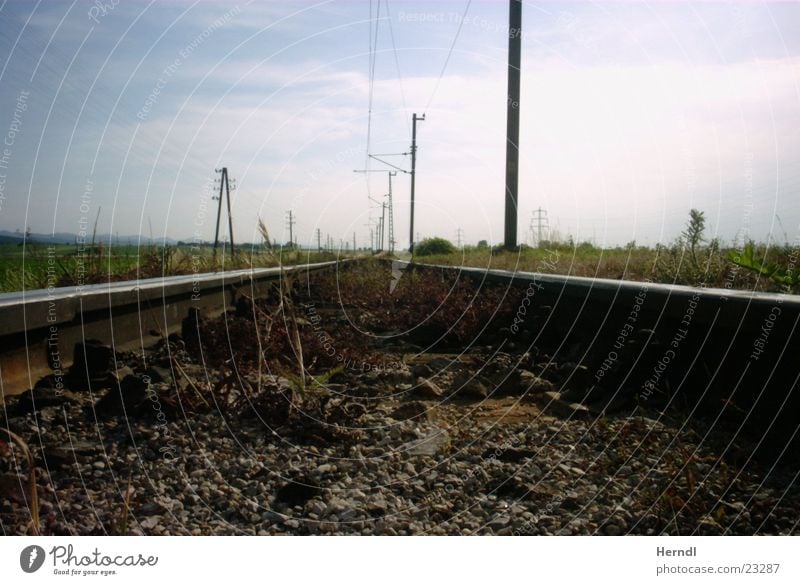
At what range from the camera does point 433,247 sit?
1271 inches

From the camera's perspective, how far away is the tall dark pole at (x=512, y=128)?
1316cm

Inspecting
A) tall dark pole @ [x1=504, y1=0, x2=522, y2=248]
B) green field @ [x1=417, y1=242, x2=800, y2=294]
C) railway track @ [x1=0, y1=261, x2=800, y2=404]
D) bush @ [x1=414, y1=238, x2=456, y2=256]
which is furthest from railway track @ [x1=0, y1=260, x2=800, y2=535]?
bush @ [x1=414, y1=238, x2=456, y2=256]

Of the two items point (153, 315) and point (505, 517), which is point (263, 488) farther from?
point (153, 315)

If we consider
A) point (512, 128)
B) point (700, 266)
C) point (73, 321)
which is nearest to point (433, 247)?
→ point (512, 128)

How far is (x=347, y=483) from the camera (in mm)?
2352

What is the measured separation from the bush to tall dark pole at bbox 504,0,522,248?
51.2 feet

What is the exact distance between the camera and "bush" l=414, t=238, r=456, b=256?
101 feet

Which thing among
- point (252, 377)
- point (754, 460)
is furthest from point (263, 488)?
point (754, 460)

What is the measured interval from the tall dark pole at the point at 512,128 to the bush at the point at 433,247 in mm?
15597

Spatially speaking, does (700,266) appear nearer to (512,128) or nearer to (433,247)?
(512,128)

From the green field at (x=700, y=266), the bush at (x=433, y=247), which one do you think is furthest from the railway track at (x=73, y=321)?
the bush at (x=433, y=247)

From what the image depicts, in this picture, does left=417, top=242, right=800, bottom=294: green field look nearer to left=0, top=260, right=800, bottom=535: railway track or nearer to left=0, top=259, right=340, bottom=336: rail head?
left=0, top=260, right=800, bottom=535: railway track

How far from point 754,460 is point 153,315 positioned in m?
3.87

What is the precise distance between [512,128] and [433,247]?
61.9ft
